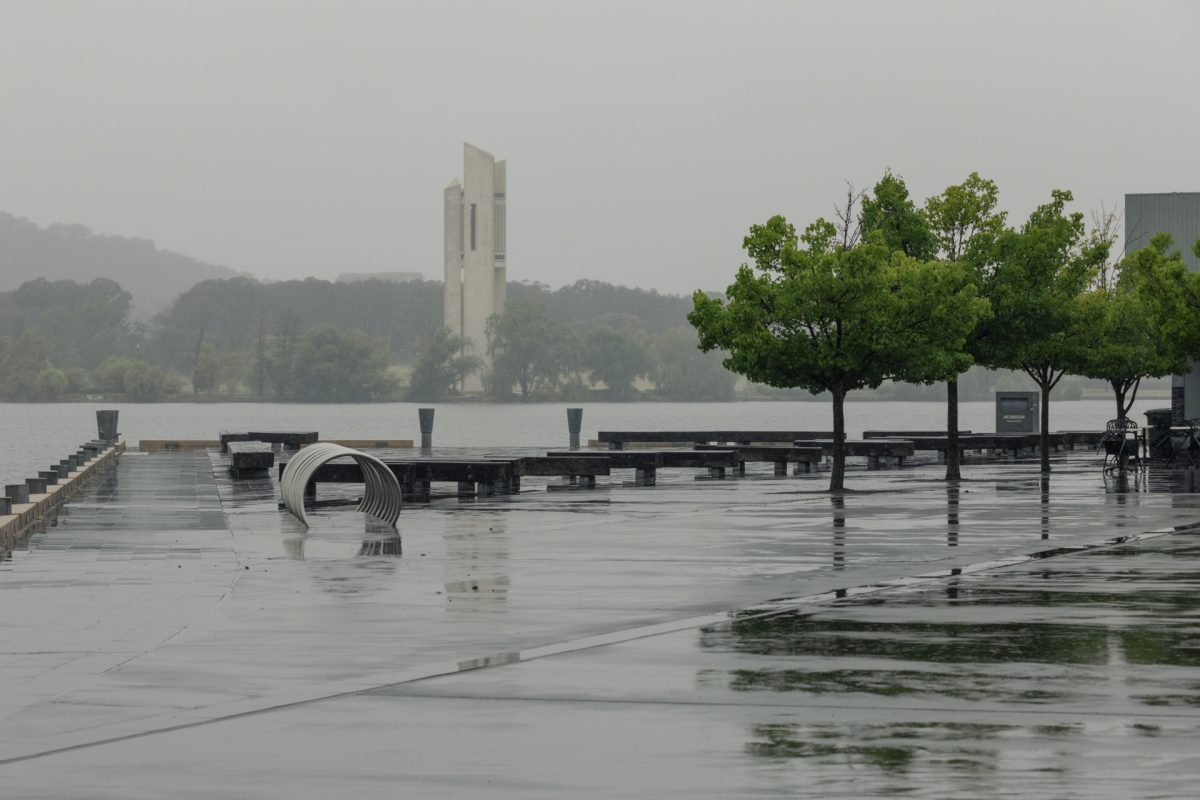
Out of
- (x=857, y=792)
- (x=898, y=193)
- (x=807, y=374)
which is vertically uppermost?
(x=898, y=193)

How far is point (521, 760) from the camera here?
824 cm

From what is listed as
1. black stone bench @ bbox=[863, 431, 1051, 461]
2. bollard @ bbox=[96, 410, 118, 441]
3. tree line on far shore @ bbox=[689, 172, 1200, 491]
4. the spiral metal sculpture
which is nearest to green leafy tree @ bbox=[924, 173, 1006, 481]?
tree line on far shore @ bbox=[689, 172, 1200, 491]

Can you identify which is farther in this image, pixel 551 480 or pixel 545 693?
pixel 551 480

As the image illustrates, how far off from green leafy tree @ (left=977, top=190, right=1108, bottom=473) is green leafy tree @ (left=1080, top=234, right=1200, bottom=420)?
10.5ft

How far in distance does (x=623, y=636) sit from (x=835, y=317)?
20403 mm

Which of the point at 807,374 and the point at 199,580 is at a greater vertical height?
the point at 807,374

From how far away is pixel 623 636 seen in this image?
40.4 feet

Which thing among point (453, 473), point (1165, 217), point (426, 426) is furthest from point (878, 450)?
point (1165, 217)

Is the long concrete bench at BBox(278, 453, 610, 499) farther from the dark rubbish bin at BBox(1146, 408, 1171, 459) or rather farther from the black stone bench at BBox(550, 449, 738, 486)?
the dark rubbish bin at BBox(1146, 408, 1171, 459)

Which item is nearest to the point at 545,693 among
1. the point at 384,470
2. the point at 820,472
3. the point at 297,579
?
the point at 297,579

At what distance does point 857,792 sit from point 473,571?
9941mm

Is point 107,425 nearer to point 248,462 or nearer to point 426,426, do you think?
point 426,426

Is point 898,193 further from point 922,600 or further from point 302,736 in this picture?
point 302,736

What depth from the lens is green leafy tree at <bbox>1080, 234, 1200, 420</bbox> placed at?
40916mm
